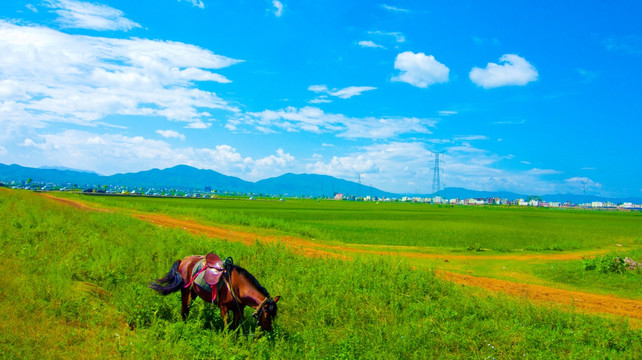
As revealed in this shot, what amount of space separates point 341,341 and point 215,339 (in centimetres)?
254

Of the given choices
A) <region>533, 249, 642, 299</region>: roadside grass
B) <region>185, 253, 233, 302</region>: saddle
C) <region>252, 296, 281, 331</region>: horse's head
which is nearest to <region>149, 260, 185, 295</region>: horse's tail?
<region>185, 253, 233, 302</region>: saddle

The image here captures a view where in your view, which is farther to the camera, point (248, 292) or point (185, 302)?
point (185, 302)

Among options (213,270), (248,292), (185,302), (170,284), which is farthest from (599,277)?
(170,284)

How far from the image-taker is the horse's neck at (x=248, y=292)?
6.96 metres

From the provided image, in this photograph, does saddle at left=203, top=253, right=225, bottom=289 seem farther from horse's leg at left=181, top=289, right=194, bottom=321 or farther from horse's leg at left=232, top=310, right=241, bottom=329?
horse's leg at left=181, top=289, right=194, bottom=321

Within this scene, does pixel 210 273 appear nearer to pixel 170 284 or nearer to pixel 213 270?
pixel 213 270

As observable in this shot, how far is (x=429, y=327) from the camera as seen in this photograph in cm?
858

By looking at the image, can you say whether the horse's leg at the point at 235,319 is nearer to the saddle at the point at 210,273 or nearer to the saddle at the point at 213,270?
the saddle at the point at 210,273

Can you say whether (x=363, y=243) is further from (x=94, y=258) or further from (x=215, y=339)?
(x=215, y=339)

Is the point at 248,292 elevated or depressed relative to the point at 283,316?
elevated

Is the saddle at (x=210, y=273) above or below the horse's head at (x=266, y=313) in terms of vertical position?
above

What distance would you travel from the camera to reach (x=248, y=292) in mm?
7027

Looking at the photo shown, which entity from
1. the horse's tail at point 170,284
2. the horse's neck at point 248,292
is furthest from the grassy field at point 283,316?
the horse's tail at point 170,284

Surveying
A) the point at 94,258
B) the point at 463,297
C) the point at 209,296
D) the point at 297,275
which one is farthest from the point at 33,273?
the point at 463,297
